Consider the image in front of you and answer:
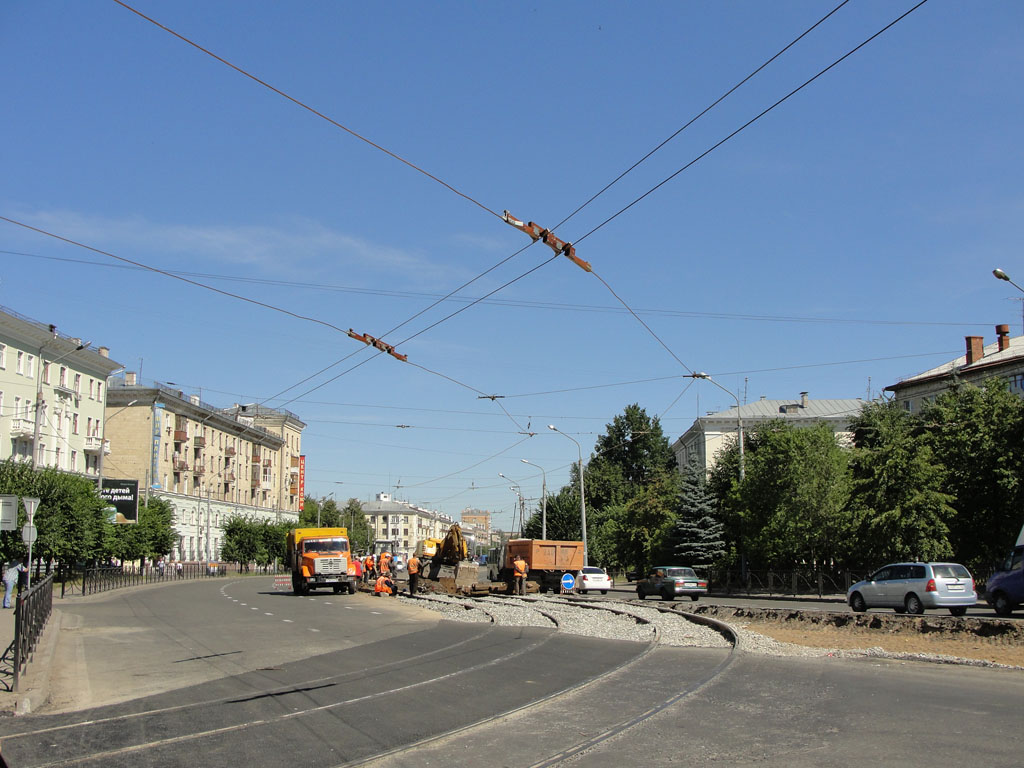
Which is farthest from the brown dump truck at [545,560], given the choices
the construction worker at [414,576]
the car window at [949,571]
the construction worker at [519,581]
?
the car window at [949,571]

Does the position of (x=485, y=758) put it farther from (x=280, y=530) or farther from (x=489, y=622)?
(x=280, y=530)

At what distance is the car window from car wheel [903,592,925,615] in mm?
861

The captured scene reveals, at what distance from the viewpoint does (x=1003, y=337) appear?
70.5 m

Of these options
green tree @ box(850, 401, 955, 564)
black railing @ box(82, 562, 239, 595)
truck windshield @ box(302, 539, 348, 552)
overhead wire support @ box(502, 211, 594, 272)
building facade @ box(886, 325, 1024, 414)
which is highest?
building facade @ box(886, 325, 1024, 414)

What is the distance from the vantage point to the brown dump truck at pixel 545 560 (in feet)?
151

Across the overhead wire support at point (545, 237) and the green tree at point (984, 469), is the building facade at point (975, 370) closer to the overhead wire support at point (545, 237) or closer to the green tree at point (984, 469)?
the green tree at point (984, 469)

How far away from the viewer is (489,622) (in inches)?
940

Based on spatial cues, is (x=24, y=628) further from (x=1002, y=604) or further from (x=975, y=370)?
(x=975, y=370)

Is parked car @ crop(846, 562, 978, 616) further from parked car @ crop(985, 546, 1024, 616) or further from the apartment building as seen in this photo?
the apartment building

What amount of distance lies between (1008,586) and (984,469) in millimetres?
16736

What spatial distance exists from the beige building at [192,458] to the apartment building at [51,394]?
3.72 m

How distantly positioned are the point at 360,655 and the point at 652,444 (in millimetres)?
87299

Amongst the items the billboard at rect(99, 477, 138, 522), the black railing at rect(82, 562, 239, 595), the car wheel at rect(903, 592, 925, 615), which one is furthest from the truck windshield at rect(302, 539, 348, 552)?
the car wheel at rect(903, 592, 925, 615)

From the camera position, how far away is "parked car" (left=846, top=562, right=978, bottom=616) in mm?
24516
